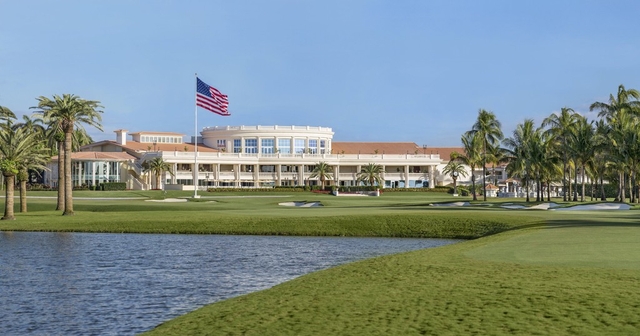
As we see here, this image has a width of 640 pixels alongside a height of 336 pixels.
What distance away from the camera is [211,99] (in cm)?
9525

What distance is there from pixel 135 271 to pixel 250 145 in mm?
139314

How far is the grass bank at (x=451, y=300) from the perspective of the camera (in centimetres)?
1454

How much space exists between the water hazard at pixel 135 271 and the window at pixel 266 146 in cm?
12021

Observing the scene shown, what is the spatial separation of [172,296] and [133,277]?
15.2 feet

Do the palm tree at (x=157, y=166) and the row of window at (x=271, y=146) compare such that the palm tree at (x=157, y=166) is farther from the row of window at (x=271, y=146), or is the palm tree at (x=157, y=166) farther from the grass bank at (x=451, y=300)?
the grass bank at (x=451, y=300)

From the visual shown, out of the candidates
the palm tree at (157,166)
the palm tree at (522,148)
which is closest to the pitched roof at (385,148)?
the palm tree at (157,166)

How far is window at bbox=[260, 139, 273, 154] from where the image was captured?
166750 mm

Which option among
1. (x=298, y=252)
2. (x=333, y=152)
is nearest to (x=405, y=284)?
(x=298, y=252)

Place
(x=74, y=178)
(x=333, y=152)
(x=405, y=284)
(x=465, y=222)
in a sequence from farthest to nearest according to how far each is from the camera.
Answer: (x=333, y=152), (x=74, y=178), (x=465, y=222), (x=405, y=284)

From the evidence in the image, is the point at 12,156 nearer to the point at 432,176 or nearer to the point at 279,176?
the point at 279,176

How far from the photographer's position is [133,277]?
2669 centimetres

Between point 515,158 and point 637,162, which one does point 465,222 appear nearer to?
point 637,162

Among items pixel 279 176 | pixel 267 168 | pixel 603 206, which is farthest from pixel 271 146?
pixel 603 206

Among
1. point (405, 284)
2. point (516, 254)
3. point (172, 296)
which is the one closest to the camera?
point (405, 284)
